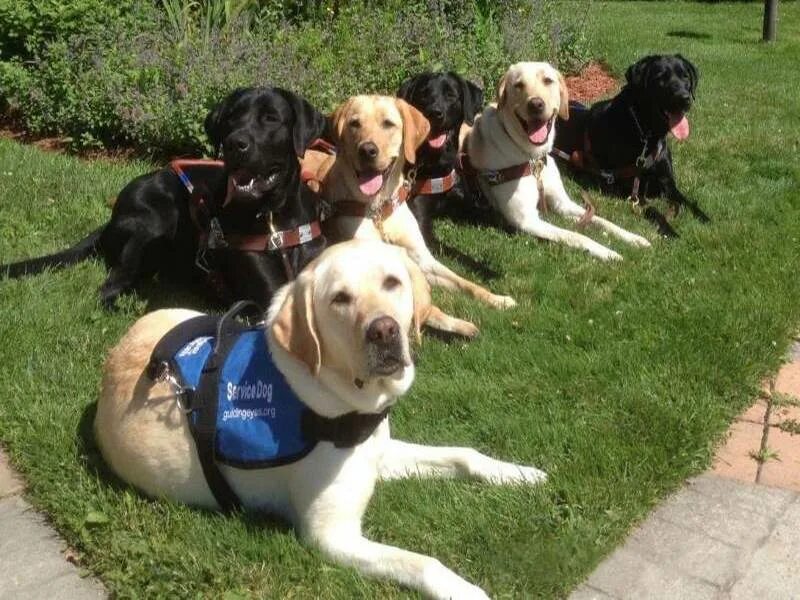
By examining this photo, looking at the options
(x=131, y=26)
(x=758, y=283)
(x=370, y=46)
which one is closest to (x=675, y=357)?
(x=758, y=283)

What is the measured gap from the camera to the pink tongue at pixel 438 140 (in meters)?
5.79

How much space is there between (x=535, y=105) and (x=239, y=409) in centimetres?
374

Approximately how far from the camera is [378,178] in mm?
5133

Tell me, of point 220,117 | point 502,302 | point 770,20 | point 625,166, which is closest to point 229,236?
point 220,117

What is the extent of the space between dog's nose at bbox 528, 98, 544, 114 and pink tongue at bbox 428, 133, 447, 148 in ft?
1.96

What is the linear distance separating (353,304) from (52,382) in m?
1.90

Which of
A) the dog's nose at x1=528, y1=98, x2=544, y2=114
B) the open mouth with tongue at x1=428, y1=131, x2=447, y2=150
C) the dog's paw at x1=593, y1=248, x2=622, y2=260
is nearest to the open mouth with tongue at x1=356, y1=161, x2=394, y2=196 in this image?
the open mouth with tongue at x1=428, y1=131, x2=447, y2=150

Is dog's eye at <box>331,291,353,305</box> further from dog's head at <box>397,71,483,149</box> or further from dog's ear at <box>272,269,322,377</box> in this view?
dog's head at <box>397,71,483,149</box>

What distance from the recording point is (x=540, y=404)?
369 cm

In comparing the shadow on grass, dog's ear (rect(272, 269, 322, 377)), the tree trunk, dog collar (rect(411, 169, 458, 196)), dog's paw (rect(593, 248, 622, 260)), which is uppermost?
dog's ear (rect(272, 269, 322, 377))

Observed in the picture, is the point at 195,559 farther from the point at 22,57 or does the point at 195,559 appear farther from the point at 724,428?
the point at 22,57

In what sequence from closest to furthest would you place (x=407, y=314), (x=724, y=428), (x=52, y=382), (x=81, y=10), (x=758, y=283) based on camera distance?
(x=407, y=314) < (x=724, y=428) < (x=52, y=382) < (x=758, y=283) < (x=81, y=10)

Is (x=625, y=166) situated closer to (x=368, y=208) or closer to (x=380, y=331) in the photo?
(x=368, y=208)

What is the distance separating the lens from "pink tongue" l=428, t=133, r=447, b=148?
579 cm
